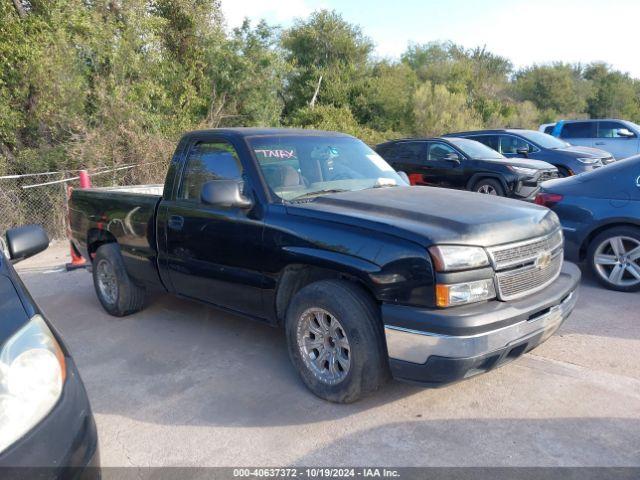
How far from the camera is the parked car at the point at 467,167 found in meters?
10.3

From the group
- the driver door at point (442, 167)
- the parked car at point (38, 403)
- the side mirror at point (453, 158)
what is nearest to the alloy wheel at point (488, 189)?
the driver door at point (442, 167)

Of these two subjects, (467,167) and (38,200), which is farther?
(467,167)

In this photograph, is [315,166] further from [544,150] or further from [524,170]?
[544,150]

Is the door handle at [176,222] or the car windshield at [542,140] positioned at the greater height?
the car windshield at [542,140]

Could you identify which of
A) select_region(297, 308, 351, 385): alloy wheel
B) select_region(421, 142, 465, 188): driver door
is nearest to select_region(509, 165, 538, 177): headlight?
select_region(421, 142, 465, 188): driver door

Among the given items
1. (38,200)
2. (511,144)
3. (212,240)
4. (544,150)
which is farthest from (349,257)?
(511,144)

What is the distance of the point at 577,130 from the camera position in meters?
16.8

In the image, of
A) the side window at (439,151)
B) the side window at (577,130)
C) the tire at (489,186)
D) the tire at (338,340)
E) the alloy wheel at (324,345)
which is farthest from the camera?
the side window at (577,130)

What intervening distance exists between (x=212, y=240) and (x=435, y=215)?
184cm

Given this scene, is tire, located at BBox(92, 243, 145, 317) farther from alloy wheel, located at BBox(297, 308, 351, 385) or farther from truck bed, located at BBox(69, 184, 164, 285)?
alloy wheel, located at BBox(297, 308, 351, 385)

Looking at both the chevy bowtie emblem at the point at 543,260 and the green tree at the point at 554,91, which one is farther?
the green tree at the point at 554,91

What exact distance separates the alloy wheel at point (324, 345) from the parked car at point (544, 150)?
A: 9.31m

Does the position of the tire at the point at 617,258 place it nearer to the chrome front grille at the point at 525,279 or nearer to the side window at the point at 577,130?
the chrome front grille at the point at 525,279

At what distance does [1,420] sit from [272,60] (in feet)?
61.5
